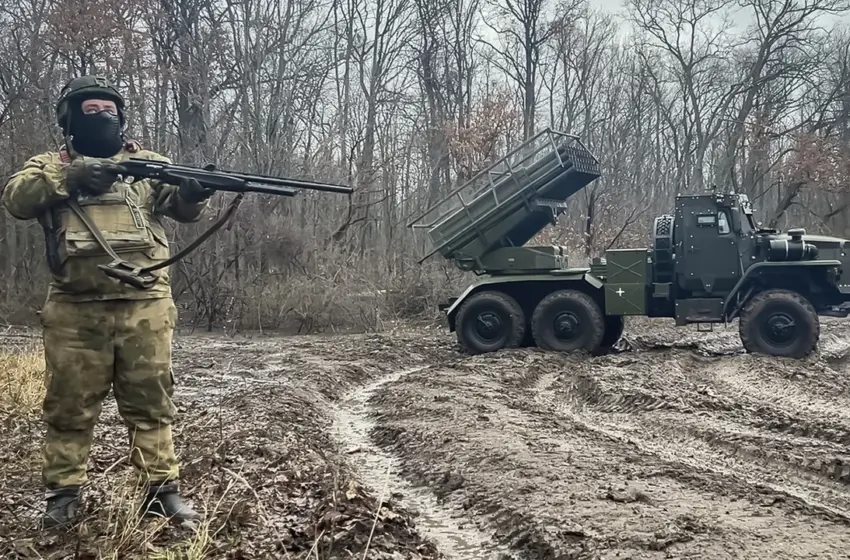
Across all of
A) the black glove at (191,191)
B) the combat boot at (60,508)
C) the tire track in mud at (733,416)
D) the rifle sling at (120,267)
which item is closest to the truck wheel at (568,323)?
the tire track in mud at (733,416)

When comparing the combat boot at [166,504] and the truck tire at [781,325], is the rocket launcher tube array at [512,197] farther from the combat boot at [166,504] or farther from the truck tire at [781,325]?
the combat boot at [166,504]

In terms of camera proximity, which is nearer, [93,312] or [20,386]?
[93,312]

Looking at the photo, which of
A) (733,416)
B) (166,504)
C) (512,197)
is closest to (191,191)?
(166,504)

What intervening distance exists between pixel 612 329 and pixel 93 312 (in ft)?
32.6

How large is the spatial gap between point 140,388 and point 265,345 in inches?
397

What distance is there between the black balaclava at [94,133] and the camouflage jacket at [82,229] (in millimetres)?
67

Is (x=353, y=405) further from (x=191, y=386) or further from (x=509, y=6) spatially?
(x=509, y=6)

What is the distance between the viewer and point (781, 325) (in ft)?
36.5

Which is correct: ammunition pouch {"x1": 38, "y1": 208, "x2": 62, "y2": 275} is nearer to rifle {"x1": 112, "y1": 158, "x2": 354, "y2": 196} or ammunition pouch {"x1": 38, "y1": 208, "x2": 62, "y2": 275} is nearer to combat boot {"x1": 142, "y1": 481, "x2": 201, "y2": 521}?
Answer: rifle {"x1": 112, "y1": 158, "x2": 354, "y2": 196}

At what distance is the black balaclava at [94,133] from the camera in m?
3.74

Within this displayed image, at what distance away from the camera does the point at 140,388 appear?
12.1ft

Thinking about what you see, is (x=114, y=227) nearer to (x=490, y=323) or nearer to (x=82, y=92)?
(x=82, y=92)

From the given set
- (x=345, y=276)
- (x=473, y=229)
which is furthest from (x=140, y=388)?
(x=345, y=276)

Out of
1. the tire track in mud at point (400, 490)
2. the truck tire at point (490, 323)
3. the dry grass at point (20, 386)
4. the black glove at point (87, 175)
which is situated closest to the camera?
the black glove at point (87, 175)
